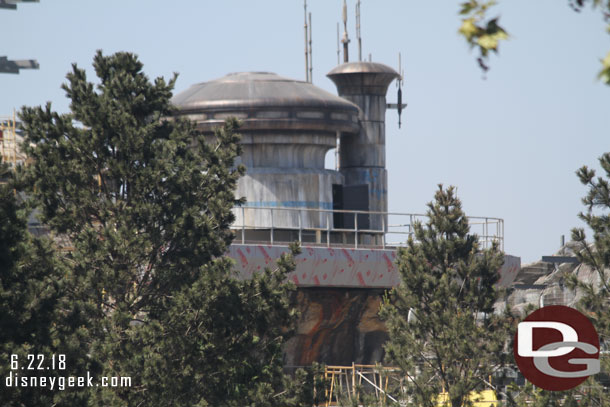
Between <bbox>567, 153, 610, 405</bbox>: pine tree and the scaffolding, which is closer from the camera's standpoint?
<bbox>567, 153, 610, 405</bbox>: pine tree

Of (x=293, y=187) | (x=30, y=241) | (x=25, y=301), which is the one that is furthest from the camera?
(x=293, y=187)

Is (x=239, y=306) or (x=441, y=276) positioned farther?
(x=441, y=276)

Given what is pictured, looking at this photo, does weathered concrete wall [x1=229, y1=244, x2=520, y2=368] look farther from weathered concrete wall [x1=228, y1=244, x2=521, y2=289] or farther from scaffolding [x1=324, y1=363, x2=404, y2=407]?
scaffolding [x1=324, y1=363, x2=404, y2=407]

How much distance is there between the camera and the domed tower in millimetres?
37031

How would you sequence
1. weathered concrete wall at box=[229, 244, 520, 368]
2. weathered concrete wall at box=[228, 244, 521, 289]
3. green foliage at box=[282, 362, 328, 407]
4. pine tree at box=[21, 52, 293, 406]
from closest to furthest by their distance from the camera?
pine tree at box=[21, 52, 293, 406]
green foliage at box=[282, 362, 328, 407]
weathered concrete wall at box=[228, 244, 521, 289]
weathered concrete wall at box=[229, 244, 520, 368]

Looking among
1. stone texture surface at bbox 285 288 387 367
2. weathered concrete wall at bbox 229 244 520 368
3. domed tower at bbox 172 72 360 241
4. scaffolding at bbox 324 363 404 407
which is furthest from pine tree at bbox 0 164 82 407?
domed tower at bbox 172 72 360 241

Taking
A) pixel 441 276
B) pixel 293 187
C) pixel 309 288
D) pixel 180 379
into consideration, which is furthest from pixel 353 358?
pixel 180 379

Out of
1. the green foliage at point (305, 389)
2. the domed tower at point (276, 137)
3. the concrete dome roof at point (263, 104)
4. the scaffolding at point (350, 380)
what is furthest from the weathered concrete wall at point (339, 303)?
the green foliage at point (305, 389)

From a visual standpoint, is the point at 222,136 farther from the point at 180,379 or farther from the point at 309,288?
the point at 309,288

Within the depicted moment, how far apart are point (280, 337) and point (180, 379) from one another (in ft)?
9.62

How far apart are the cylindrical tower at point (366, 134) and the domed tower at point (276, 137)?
250 centimetres

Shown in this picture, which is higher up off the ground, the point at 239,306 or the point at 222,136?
the point at 222,136

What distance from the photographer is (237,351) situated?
24.2 metres

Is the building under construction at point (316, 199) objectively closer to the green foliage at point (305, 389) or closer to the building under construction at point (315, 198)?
the building under construction at point (315, 198)
